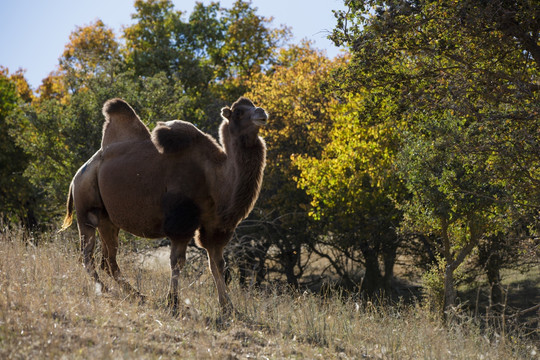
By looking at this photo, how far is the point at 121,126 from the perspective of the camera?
31.0 feet

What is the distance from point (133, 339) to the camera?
5812 mm

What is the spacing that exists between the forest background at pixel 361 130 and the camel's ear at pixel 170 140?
2.14 meters

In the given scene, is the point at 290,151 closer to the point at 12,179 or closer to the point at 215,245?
the point at 12,179

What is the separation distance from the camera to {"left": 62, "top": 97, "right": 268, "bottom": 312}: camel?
8.07 metres

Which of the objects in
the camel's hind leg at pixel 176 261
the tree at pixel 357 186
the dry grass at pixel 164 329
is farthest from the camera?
the tree at pixel 357 186

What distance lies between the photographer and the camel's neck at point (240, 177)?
818 centimetres

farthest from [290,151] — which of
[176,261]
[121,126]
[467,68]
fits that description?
[176,261]

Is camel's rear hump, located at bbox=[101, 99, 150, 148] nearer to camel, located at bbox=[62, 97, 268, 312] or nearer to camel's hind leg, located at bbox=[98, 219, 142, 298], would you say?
camel, located at bbox=[62, 97, 268, 312]

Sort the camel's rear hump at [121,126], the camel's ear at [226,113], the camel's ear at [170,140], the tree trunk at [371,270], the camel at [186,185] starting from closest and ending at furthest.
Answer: the camel at [186,185] < the camel's ear at [170,140] < the camel's ear at [226,113] < the camel's rear hump at [121,126] < the tree trunk at [371,270]

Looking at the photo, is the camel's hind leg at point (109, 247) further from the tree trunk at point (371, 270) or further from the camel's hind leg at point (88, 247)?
the tree trunk at point (371, 270)

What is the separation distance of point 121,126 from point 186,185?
1948 millimetres

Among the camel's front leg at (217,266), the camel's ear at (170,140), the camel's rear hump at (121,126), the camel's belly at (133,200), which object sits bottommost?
the camel's front leg at (217,266)

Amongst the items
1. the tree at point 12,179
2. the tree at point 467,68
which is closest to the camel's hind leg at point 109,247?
the tree at point 467,68

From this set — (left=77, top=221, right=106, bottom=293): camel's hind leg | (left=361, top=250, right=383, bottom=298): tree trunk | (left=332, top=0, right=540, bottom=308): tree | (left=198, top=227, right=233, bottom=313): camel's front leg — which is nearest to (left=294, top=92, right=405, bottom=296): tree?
(left=361, top=250, right=383, bottom=298): tree trunk
